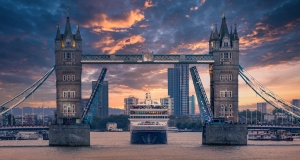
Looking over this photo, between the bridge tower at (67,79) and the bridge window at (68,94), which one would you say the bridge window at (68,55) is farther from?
the bridge window at (68,94)

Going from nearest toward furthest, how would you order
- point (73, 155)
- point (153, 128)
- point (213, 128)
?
point (73, 155) → point (213, 128) → point (153, 128)

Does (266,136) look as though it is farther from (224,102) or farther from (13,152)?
(13,152)

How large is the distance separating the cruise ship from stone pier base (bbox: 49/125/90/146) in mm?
19151

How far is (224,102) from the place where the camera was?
117688 mm

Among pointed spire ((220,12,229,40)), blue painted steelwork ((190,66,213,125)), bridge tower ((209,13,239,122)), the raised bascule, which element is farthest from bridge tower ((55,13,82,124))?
pointed spire ((220,12,229,40))

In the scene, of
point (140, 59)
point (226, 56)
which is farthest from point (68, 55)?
point (226, 56)

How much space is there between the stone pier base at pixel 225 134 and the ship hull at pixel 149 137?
16793mm

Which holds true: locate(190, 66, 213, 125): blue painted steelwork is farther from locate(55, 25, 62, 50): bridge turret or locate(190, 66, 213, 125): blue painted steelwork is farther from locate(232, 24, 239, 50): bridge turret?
locate(55, 25, 62, 50): bridge turret

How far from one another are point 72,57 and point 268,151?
42392mm

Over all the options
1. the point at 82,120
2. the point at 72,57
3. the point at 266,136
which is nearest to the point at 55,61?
the point at 72,57

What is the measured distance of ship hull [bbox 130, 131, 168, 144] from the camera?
12706 cm

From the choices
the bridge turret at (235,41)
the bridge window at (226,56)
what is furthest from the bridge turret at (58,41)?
the bridge turret at (235,41)

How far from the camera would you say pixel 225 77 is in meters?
117

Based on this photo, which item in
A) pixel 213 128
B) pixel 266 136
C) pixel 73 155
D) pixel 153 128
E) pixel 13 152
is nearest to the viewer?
pixel 73 155
